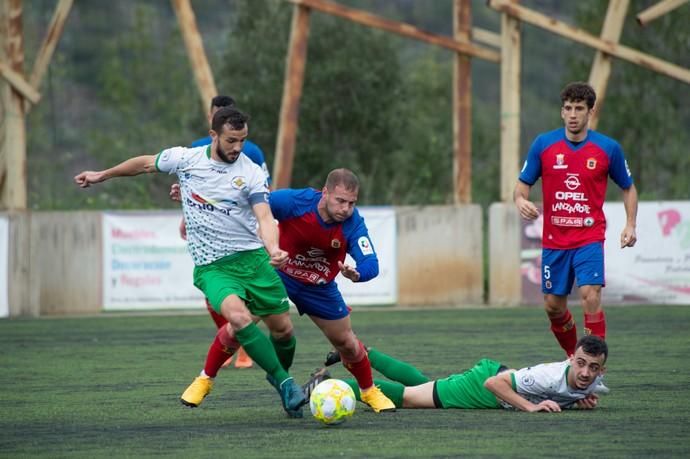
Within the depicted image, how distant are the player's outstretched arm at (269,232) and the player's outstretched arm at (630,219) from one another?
2796mm

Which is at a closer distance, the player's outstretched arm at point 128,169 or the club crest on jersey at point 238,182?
the club crest on jersey at point 238,182

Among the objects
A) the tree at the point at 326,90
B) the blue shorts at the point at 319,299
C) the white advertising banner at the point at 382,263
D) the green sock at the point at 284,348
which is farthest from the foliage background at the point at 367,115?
the blue shorts at the point at 319,299

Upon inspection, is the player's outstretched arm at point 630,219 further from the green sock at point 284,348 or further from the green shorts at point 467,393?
the green sock at point 284,348

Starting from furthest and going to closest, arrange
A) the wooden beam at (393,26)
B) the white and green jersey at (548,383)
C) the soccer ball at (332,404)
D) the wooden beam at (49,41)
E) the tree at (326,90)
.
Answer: the tree at (326,90), the wooden beam at (393,26), the wooden beam at (49,41), the white and green jersey at (548,383), the soccer ball at (332,404)

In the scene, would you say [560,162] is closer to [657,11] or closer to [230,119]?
[230,119]

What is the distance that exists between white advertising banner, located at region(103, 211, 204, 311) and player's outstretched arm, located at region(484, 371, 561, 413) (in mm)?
10216

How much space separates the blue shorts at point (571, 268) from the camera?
30.5 feet

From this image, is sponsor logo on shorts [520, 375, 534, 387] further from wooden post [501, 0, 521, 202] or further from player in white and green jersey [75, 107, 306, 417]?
wooden post [501, 0, 521, 202]

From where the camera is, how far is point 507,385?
795cm

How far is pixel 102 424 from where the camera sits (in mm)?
7754

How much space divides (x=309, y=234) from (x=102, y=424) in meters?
1.76

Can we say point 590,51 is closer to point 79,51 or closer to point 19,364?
point 19,364

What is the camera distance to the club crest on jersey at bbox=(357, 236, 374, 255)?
798 cm

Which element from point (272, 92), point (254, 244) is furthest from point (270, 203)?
point (272, 92)
